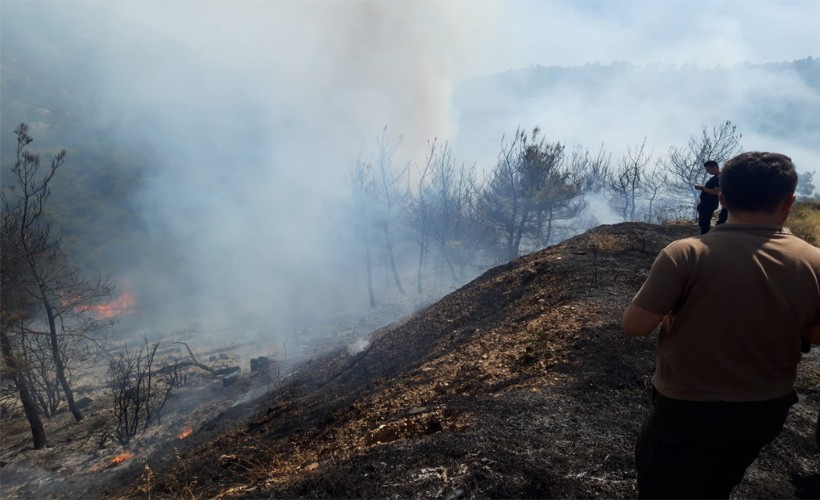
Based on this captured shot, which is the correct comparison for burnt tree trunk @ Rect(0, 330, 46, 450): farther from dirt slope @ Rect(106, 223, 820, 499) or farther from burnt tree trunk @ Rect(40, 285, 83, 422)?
dirt slope @ Rect(106, 223, 820, 499)

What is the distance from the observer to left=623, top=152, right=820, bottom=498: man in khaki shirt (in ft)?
5.10

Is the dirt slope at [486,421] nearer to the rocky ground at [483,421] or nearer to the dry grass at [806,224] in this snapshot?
the rocky ground at [483,421]

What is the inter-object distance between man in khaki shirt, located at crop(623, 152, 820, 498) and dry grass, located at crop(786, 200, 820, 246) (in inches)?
377

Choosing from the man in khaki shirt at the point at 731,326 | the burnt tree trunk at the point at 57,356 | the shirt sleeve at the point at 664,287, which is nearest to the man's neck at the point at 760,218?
the man in khaki shirt at the point at 731,326

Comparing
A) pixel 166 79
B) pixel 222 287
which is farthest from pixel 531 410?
pixel 166 79

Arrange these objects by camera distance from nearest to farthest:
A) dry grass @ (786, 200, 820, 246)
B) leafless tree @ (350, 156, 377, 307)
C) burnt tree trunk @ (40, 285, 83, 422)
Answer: dry grass @ (786, 200, 820, 246), burnt tree trunk @ (40, 285, 83, 422), leafless tree @ (350, 156, 377, 307)

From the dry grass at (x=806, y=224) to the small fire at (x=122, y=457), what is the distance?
13.4m

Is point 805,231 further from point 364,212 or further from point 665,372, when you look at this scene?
point 364,212

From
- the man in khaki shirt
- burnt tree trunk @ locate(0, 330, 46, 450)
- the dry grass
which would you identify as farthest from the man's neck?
burnt tree trunk @ locate(0, 330, 46, 450)

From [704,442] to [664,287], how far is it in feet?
1.95

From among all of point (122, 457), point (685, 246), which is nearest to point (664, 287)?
point (685, 246)

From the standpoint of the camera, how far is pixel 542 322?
5793 mm

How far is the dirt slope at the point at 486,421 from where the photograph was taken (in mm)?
2781

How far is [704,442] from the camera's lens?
164 centimetres
